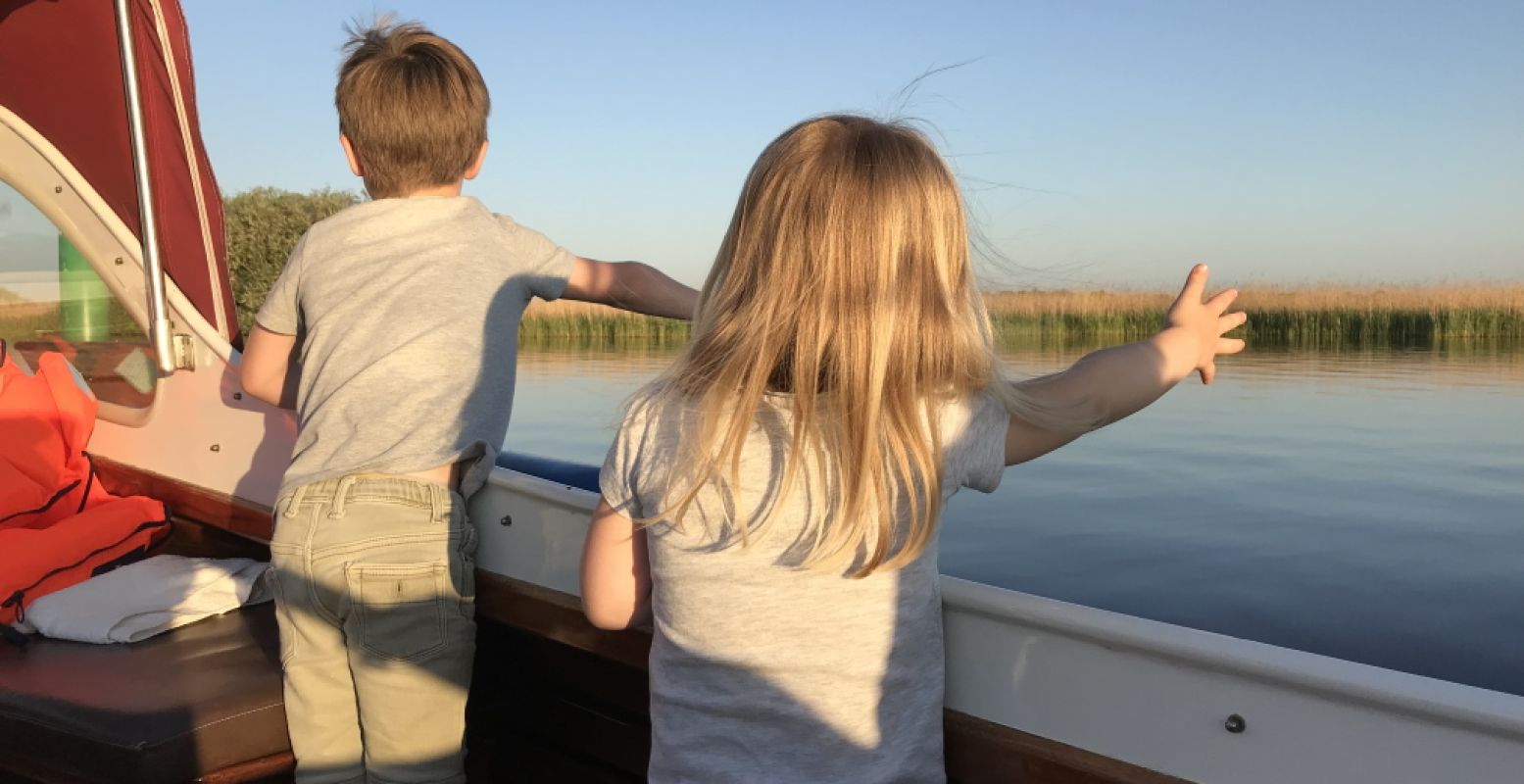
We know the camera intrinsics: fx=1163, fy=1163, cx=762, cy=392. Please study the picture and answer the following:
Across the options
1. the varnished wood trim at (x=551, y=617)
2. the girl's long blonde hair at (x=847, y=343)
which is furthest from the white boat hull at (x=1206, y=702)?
the varnished wood trim at (x=551, y=617)

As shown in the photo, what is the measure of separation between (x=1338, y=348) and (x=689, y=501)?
65.3 ft

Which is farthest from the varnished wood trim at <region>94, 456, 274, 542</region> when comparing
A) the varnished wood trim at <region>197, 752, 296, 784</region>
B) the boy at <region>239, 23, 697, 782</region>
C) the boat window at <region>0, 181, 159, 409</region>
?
the boy at <region>239, 23, 697, 782</region>

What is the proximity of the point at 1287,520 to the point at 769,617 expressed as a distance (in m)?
7.05

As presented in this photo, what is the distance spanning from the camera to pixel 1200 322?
1.30m

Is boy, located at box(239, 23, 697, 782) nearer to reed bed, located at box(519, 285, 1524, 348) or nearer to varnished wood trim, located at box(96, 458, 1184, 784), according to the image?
varnished wood trim, located at box(96, 458, 1184, 784)

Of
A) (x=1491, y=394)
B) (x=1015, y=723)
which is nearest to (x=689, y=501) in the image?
(x=1015, y=723)

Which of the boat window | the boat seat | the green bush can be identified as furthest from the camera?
the green bush

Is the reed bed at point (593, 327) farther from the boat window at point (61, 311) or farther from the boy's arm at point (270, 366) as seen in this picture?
the boy's arm at point (270, 366)

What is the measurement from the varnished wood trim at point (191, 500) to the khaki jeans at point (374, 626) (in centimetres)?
90

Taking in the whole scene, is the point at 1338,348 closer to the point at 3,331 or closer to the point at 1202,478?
the point at 1202,478

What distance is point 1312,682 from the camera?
1120mm

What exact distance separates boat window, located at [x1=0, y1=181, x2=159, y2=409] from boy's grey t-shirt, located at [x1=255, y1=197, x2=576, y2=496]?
1523mm

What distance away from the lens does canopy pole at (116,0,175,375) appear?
7.64 feet

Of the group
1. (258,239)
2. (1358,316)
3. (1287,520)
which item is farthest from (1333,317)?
(258,239)
